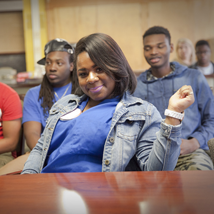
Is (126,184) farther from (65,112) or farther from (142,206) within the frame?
(65,112)

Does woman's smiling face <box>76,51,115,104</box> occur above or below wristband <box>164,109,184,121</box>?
above

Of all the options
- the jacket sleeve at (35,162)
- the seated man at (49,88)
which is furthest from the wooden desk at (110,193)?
the seated man at (49,88)

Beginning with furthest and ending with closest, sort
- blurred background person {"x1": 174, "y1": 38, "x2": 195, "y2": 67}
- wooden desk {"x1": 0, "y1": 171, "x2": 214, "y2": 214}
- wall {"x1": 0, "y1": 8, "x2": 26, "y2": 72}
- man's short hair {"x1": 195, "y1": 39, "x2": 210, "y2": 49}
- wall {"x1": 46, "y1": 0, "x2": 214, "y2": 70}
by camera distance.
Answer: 1. wall {"x1": 0, "y1": 8, "x2": 26, "y2": 72}
2. wall {"x1": 46, "y1": 0, "x2": 214, "y2": 70}
3. man's short hair {"x1": 195, "y1": 39, "x2": 210, "y2": 49}
4. blurred background person {"x1": 174, "y1": 38, "x2": 195, "y2": 67}
5. wooden desk {"x1": 0, "y1": 171, "x2": 214, "y2": 214}

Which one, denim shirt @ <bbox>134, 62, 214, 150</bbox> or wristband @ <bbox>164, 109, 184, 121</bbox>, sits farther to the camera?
denim shirt @ <bbox>134, 62, 214, 150</bbox>

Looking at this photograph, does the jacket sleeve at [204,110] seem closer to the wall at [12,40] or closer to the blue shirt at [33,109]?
the blue shirt at [33,109]

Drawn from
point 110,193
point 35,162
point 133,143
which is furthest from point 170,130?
point 35,162

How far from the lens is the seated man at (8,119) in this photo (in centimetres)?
160

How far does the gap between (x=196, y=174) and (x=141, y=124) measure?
12.0 inches

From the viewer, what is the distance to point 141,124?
97 centimetres

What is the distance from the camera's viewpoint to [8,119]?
1617mm

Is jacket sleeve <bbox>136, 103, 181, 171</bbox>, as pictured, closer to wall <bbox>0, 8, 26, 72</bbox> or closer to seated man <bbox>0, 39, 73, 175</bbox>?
seated man <bbox>0, 39, 73, 175</bbox>

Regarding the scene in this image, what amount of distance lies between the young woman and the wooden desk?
0.57 feet

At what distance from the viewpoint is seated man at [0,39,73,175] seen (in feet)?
5.71

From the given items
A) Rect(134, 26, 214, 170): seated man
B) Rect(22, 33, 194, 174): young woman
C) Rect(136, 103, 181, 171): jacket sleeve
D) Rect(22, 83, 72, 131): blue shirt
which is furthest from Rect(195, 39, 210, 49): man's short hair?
Rect(136, 103, 181, 171): jacket sleeve
